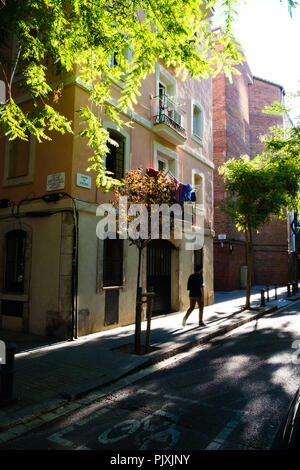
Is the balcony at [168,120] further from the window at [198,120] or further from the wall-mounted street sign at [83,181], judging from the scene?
the wall-mounted street sign at [83,181]

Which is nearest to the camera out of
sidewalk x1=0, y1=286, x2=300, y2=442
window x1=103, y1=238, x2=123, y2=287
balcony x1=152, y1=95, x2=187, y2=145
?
sidewalk x1=0, y1=286, x2=300, y2=442

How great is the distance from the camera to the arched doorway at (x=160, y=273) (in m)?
10.6

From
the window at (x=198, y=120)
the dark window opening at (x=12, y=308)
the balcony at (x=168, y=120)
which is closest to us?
the dark window opening at (x=12, y=308)

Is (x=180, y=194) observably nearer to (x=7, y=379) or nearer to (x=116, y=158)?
(x=116, y=158)

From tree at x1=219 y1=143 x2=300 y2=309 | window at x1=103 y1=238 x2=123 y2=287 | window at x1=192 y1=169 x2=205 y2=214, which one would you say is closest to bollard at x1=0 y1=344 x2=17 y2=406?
window at x1=103 y1=238 x2=123 y2=287

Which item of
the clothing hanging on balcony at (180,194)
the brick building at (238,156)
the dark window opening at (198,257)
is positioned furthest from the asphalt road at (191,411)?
the brick building at (238,156)

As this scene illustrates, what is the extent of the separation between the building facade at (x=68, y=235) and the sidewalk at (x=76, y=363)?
26.7 inches

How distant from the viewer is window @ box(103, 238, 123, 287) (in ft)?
28.3

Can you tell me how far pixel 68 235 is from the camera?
7.54 m

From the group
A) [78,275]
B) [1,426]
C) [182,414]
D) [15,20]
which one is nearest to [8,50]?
[15,20]

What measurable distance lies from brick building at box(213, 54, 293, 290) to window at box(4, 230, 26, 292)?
14434mm

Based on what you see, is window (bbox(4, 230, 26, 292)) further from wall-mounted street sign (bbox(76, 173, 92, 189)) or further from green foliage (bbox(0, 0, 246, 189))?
green foliage (bbox(0, 0, 246, 189))

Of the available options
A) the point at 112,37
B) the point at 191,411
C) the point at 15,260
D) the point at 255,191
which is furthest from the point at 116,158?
the point at 191,411
